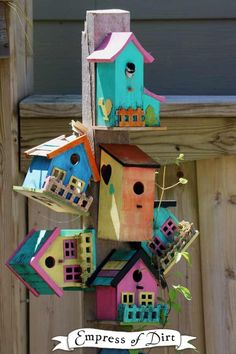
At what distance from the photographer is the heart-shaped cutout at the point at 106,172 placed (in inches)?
122

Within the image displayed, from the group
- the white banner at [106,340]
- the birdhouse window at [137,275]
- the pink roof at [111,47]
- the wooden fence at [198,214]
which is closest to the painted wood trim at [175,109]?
the wooden fence at [198,214]

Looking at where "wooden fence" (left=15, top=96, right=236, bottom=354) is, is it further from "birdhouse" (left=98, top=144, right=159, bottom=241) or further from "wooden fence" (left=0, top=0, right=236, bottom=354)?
"birdhouse" (left=98, top=144, right=159, bottom=241)

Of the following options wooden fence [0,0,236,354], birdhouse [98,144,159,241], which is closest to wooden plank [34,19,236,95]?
wooden fence [0,0,236,354]

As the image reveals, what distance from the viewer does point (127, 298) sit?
3.07 metres

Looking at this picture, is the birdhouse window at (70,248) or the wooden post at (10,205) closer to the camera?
the birdhouse window at (70,248)

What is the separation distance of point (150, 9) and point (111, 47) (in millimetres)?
1725

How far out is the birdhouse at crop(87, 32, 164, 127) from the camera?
3.03 metres

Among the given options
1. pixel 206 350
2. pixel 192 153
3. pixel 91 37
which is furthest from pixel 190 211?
pixel 91 37

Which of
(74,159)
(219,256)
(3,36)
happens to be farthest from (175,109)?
(74,159)

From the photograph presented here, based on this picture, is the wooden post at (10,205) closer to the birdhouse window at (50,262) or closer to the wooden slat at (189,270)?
the wooden slat at (189,270)

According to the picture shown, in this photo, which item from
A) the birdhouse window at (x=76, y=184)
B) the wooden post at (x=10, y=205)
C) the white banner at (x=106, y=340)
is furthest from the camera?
the wooden post at (x=10, y=205)

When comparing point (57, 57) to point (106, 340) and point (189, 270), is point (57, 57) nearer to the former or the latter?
point (189, 270)

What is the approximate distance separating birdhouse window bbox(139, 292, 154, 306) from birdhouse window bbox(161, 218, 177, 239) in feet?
0.74

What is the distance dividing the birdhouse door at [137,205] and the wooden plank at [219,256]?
1.01 metres
